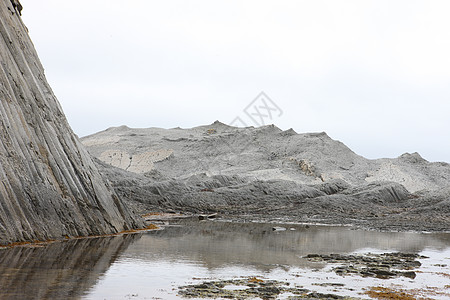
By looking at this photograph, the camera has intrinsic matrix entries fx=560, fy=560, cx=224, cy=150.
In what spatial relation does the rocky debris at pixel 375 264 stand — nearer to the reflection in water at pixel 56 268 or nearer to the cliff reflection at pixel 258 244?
the cliff reflection at pixel 258 244

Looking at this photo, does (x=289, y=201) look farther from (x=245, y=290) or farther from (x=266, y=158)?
(x=245, y=290)

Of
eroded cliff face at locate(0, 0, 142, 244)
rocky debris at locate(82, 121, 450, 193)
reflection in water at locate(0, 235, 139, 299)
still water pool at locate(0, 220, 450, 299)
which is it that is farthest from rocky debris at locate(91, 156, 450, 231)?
reflection in water at locate(0, 235, 139, 299)

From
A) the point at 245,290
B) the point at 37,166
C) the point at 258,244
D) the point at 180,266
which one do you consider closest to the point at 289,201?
the point at 258,244

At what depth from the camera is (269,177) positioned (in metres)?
60.5

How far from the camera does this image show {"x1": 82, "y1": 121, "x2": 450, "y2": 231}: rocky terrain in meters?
42.4

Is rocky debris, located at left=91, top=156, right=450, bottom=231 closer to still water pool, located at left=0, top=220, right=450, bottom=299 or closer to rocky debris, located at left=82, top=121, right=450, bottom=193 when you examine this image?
rocky debris, located at left=82, top=121, right=450, bottom=193

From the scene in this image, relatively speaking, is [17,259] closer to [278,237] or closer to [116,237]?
[116,237]

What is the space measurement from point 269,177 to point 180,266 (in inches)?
1815

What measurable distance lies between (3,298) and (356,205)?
4021 centimetres

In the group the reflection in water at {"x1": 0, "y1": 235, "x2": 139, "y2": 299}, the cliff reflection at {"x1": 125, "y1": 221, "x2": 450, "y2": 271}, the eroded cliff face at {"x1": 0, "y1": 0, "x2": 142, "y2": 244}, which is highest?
the eroded cliff face at {"x1": 0, "y1": 0, "x2": 142, "y2": 244}

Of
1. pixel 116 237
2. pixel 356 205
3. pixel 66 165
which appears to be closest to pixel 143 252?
pixel 116 237

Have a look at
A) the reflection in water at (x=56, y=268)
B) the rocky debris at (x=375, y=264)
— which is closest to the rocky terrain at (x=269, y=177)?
the rocky debris at (x=375, y=264)

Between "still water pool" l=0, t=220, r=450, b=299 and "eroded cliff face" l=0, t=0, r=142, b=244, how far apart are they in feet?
3.10

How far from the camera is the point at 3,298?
946 cm
